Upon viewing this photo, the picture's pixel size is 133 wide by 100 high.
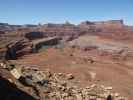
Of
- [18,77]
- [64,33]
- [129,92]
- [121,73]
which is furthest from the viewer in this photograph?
[64,33]

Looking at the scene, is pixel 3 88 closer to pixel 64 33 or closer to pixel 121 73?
pixel 121 73

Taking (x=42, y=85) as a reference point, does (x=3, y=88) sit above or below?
above

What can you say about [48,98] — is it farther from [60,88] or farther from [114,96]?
[114,96]

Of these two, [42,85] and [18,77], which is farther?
[42,85]

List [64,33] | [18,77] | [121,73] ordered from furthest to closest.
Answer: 1. [64,33]
2. [121,73]
3. [18,77]

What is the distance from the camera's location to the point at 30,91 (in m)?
15.1

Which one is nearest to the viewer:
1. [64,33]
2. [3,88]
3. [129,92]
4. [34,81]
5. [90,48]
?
[3,88]

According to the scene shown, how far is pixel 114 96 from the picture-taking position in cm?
1853

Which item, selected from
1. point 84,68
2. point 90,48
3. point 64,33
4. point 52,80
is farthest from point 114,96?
point 64,33

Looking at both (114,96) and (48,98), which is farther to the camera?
(114,96)

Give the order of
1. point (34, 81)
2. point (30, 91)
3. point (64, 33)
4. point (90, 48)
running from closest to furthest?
point (30, 91), point (34, 81), point (90, 48), point (64, 33)

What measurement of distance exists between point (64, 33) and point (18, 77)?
7800 centimetres

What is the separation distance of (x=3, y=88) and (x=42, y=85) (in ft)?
16.3

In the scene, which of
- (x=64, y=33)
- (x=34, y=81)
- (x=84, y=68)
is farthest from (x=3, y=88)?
(x=64, y=33)
